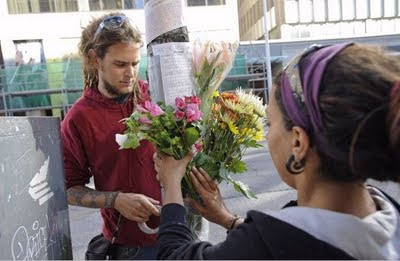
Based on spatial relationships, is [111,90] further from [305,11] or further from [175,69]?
[305,11]

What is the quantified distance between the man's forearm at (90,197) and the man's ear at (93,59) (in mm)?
574

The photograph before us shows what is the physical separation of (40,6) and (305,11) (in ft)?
50.3

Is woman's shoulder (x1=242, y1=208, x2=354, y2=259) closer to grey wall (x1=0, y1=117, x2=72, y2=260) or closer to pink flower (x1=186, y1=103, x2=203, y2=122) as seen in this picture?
pink flower (x1=186, y1=103, x2=203, y2=122)

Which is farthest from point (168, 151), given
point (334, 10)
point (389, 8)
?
point (389, 8)

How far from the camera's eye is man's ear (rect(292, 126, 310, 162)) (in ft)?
3.34

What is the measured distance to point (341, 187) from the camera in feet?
3.37

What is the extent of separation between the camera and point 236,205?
5.48 metres

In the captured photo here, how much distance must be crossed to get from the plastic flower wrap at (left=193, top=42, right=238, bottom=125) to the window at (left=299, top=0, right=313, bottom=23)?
24526mm

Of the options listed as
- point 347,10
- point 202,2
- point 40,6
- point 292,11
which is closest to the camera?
point 40,6

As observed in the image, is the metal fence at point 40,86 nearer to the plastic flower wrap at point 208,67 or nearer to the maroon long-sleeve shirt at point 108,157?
the maroon long-sleeve shirt at point 108,157

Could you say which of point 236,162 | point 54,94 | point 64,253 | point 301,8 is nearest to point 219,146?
point 236,162

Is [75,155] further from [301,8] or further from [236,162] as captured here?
[301,8]

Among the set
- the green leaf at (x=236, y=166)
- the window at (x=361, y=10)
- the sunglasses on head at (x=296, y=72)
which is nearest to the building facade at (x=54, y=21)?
the window at (x=361, y=10)

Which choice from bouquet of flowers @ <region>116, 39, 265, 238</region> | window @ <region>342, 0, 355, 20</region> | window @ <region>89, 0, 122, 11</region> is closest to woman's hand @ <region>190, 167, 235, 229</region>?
bouquet of flowers @ <region>116, 39, 265, 238</region>
